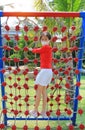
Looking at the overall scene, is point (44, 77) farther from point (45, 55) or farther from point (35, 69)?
point (45, 55)

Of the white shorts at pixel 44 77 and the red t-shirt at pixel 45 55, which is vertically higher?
the red t-shirt at pixel 45 55

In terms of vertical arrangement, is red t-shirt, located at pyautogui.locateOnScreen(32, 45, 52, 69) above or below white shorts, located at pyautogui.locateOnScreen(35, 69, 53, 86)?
above

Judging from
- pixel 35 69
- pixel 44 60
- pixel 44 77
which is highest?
pixel 44 60

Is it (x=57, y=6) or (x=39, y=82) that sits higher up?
(x=57, y=6)

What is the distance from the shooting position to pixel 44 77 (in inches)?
197

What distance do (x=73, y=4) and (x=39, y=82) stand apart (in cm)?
407

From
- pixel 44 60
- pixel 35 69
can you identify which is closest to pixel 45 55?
pixel 44 60

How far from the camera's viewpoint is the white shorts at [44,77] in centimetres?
495

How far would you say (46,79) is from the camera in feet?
16.4

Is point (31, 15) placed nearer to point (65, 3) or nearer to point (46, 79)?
point (46, 79)

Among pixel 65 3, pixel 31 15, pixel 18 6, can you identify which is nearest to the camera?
pixel 31 15

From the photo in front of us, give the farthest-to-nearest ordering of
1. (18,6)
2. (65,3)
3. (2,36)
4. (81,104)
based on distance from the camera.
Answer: (18,6)
(65,3)
(81,104)
(2,36)

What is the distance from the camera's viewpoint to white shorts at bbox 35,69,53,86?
16.2 ft

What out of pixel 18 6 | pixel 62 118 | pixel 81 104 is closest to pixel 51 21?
pixel 81 104
